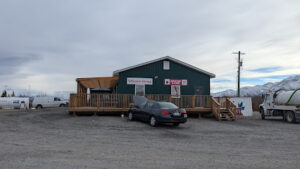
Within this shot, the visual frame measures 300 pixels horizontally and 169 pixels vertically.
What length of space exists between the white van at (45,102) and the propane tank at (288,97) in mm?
30965

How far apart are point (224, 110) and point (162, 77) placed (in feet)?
19.2

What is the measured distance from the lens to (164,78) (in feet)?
68.5

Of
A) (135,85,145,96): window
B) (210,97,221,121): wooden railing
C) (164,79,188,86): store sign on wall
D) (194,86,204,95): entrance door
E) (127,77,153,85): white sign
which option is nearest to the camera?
(210,97,221,121): wooden railing

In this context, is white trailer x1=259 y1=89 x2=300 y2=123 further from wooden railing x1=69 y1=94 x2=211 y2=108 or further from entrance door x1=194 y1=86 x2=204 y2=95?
wooden railing x1=69 y1=94 x2=211 y2=108

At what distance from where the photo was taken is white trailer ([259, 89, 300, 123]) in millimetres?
17359

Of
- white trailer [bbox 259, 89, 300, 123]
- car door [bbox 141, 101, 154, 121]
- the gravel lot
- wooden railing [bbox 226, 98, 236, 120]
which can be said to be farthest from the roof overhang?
white trailer [bbox 259, 89, 300, 123]

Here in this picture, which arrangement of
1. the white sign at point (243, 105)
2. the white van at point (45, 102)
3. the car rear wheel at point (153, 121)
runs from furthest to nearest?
the white van at point (45, 102) → the white sign at point (243, 105) → the car rear wheel at point (153, 121)

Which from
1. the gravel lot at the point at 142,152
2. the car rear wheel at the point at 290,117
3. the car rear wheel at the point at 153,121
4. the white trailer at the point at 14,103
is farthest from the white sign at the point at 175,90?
the white trailer at the point at 14,103

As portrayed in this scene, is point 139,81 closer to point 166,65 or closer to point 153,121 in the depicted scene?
point 166,65

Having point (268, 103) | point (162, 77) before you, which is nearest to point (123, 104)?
point (162, 77)

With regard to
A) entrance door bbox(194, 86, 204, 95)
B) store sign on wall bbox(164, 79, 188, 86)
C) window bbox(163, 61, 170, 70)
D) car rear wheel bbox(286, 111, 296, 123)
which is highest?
window bbox(163, 61, 170, 70)

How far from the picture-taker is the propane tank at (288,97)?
17.5 m

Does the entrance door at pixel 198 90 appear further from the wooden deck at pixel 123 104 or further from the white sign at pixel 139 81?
the white sign at pixel 139 81

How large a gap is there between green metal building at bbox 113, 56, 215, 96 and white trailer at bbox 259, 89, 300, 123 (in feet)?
16.2
